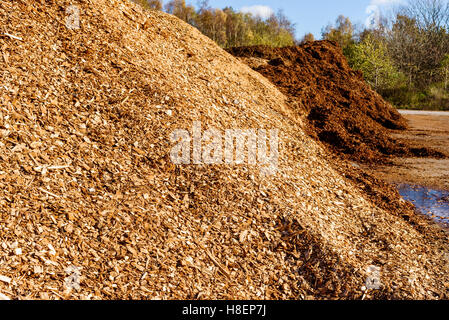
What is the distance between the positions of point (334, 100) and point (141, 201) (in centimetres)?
912

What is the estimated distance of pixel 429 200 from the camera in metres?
6.40

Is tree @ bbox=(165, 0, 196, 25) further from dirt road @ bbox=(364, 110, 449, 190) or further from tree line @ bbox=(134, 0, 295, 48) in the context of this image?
dirt road @ bbox=(364, 110, 449, 190)

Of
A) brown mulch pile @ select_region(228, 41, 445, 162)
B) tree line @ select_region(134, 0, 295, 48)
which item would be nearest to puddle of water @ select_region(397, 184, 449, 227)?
brown mulch pile @ select_region(228, 41, 445, 162)

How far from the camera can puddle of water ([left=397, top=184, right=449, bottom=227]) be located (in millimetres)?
5762

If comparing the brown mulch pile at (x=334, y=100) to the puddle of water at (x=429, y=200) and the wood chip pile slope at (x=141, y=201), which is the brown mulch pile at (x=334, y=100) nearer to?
the puddle of water at (x=429, y=200)

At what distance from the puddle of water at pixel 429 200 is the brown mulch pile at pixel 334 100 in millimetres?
1763

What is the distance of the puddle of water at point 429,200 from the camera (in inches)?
227

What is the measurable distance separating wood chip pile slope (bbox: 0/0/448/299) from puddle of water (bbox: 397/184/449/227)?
1043mm

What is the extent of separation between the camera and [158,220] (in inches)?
144

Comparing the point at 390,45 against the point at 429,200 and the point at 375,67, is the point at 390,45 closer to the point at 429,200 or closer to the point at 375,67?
the point at 375,67

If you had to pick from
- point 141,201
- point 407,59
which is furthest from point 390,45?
point 141,201

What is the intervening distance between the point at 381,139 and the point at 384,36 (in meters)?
33.1
